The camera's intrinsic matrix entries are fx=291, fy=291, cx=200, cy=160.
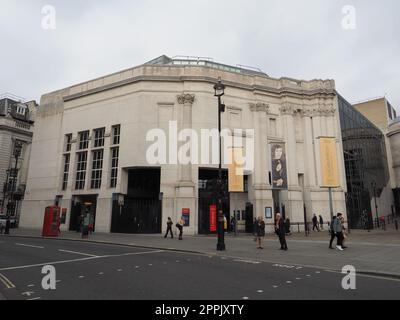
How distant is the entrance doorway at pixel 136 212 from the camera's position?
28.2 meters

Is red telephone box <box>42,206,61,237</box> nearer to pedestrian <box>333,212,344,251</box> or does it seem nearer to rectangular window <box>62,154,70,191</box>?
rectangular window <box>62,154,70,191</box>

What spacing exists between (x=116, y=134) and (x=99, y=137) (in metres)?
2.50

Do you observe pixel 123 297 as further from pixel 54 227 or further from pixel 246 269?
pixel 54 227

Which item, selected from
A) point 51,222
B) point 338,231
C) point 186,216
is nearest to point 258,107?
point 186,216

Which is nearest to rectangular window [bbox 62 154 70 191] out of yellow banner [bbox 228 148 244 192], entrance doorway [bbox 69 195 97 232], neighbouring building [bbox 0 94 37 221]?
entrance doorway [bbox 69 195 97 232]

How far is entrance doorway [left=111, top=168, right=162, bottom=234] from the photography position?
2823 centimetres

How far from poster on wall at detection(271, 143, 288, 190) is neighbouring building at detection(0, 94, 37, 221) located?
38236mm

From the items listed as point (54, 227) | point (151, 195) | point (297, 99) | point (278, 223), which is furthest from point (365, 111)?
point (54, 227)

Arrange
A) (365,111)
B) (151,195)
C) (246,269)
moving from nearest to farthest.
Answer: (246,269) → (151,195) → (365,111)

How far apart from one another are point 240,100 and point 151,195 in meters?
14.3

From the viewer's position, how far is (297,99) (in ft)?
116

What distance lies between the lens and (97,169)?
105ft

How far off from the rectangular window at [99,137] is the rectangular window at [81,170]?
6.86 ft

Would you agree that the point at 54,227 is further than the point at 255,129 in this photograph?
No
